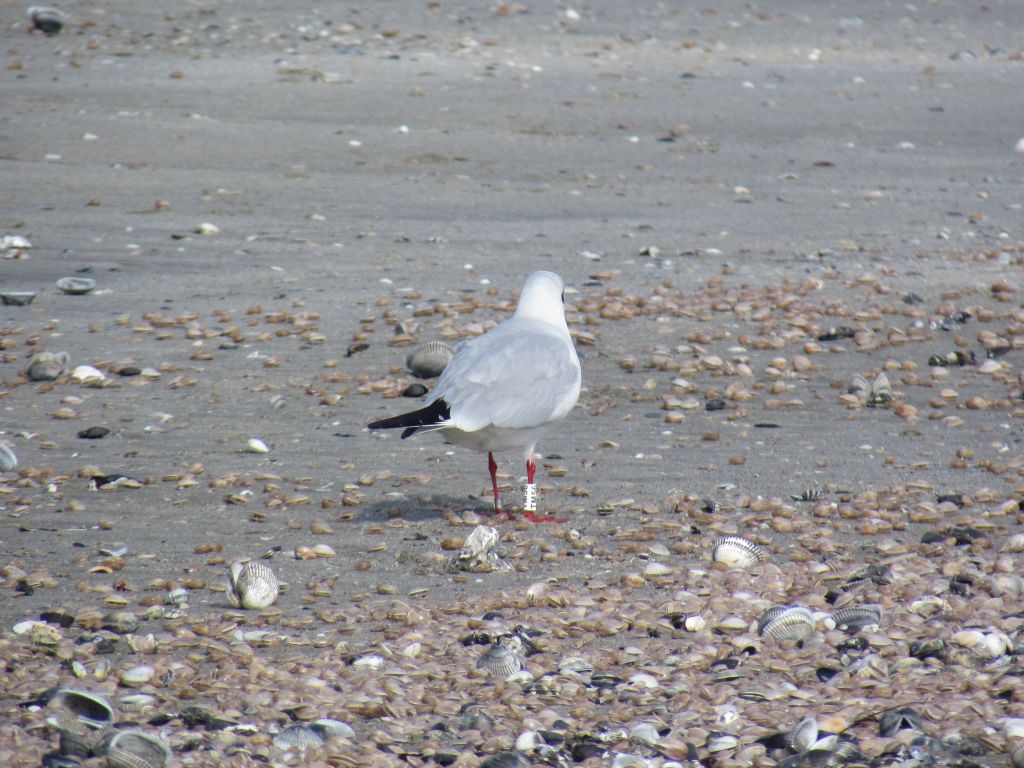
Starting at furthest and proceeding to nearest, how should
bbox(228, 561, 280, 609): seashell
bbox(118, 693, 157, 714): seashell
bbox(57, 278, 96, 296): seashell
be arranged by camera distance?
bbox(57, 278, 96, 296): seashell → bbox(228, 561, 280, 609): seashell → bbox(118, 693, 157, 714): seashell

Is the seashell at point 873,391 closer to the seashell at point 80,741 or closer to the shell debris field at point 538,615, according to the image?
the shell debris field at point 538,615

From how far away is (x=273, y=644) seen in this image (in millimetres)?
3912

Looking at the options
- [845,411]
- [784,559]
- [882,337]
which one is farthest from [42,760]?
[882,337]

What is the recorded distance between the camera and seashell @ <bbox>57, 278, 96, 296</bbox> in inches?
308

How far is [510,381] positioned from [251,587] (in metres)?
1.35

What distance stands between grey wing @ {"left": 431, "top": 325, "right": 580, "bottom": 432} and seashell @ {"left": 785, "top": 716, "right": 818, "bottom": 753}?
1.97 meters

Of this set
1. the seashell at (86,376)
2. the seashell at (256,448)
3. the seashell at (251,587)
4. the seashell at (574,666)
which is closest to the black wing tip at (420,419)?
the seashell at (251,587)

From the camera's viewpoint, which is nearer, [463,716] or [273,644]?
[463,716]

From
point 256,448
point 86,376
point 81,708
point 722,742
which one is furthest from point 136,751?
point 86,376

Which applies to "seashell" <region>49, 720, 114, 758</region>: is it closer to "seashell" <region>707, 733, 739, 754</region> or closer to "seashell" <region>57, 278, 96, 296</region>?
"seashell" <region>707, 733, 739, 754</region>

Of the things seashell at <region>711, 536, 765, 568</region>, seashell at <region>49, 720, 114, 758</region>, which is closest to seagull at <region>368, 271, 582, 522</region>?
seashell at <region>711, 536, 765, 568</region>

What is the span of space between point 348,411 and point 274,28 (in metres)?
8.50

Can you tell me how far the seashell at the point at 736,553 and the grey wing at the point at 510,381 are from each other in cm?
92

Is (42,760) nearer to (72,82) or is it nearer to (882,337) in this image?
(882,337)
